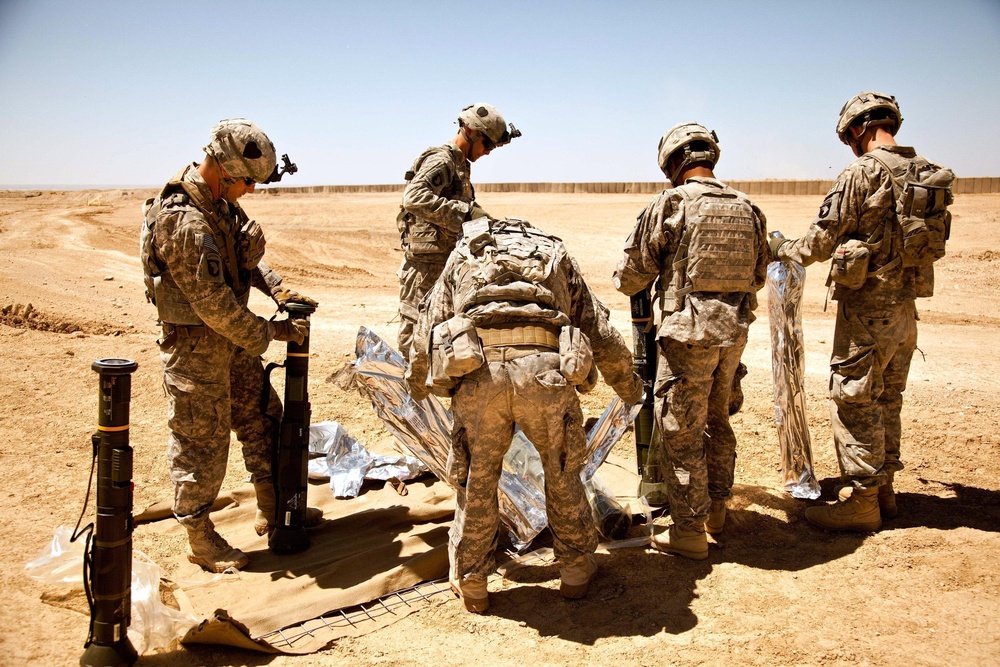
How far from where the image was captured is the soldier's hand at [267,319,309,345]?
4689 millimetres

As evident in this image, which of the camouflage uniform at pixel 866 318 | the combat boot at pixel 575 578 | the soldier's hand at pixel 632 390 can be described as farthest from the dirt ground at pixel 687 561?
the soldier's hand at pixel 632 390

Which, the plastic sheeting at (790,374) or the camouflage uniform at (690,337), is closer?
the camouflage uniform at (690,337)

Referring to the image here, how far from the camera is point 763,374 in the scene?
27.7ft

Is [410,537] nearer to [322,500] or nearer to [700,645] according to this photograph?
[322,500]

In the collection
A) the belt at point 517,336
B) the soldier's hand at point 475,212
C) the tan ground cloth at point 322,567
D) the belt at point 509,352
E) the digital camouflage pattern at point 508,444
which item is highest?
the soldier's hand at point 475,212

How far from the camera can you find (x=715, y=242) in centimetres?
454

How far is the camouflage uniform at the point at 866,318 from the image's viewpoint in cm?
494

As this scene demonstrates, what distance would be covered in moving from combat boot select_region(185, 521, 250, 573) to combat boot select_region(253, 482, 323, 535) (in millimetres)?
374

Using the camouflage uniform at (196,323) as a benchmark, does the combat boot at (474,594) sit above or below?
below

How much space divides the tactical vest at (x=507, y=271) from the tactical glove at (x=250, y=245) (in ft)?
4.59

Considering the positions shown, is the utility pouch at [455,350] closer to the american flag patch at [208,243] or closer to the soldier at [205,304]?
the soldier at [205,304]

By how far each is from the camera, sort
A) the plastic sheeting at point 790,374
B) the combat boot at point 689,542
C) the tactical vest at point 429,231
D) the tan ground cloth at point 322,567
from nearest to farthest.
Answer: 1. the tan ground cloth at point 322,567
2. the combat boot at point 689,542
3. the plastic sheeting at point 790,374
4. the tactical vest at point 429,231

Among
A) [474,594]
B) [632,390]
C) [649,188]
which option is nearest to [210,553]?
[474,594]

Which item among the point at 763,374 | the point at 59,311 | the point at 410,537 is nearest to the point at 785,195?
the point at 763,374
